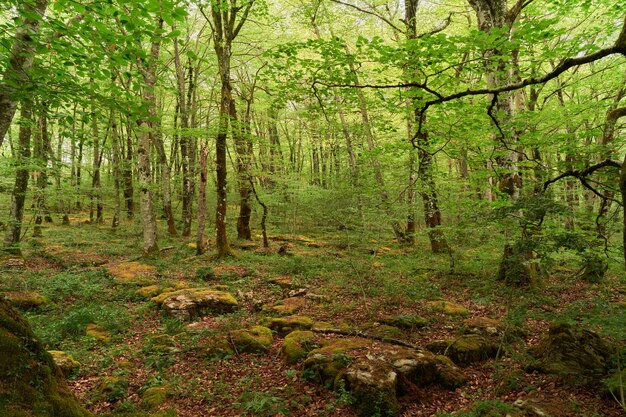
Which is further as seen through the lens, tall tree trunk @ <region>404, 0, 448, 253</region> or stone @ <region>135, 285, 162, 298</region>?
stone @ <region>135, 285, 162, 298</region>

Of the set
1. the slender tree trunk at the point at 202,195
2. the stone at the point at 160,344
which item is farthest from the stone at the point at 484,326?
the slender tree trunk at the point at 202,195

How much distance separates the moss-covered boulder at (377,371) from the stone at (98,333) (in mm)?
4259

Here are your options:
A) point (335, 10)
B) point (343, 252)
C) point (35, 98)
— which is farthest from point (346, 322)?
point (335, 10)

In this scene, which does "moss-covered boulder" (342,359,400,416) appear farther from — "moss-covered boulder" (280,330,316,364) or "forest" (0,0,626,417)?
"moss-covered boulder" (280,330,316,364)

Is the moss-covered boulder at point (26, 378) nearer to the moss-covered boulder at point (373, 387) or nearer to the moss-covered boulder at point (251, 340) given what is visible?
the moss-covered boulder at point (373, 387)

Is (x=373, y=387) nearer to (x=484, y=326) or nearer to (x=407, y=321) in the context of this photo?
(x=407, y=321)

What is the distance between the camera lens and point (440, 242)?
16.3 metres

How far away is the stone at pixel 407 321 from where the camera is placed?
7340mm

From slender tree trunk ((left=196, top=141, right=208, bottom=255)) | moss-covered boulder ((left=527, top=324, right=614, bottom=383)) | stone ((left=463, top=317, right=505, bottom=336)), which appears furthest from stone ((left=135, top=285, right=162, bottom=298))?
moss-covered boulder ((left=527, top=324, right=614, bottom=383))

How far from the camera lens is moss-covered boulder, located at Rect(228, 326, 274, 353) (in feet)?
21.8

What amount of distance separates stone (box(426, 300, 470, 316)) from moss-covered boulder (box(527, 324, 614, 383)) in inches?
97.2

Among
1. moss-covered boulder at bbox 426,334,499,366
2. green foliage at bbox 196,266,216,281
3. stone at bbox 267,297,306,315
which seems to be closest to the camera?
moss-covered boulder at bbox 426,334,499,366

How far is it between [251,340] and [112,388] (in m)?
2.55

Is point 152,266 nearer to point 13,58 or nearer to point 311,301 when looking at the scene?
point 311,301
